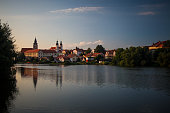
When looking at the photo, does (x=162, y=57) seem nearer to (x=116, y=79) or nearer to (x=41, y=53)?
(x=116, y=79)

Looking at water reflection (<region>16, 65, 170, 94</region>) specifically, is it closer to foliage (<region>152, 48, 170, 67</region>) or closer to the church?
foliage (<region>152, 48, 170, 67</region>)

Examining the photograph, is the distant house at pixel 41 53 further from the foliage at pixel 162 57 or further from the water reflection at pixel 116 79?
the water reflection at pixel 116 79

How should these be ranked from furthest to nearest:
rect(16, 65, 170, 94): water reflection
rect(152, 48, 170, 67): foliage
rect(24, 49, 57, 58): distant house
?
rect(24, 49, 57, 58): distant house → rect(152, 48, 170, 67): foliage → rect(16, 65, 170, 94): water reflection

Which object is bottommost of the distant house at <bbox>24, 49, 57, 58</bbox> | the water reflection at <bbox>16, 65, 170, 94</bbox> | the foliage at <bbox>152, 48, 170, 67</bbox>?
the water reflection at <bbox>16, 65, 170, 94</bbox>

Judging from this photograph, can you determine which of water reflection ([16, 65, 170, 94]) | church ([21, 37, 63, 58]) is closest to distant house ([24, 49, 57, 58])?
church ([21, 37, 63, 58])

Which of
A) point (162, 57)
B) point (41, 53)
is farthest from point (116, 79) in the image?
point (41, 53)

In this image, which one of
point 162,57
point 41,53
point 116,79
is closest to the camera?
point 116,79

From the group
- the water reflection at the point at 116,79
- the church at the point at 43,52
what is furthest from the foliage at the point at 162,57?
the church at the point at 43,52

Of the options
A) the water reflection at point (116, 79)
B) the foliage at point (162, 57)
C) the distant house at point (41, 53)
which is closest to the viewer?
the water reflection at point (116, 79)

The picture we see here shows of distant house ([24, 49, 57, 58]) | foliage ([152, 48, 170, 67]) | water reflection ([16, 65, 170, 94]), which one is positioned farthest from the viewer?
distant house ([24, 49, 57, 58])

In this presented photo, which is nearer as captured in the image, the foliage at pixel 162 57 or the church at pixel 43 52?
the foliage at pixel 162 57

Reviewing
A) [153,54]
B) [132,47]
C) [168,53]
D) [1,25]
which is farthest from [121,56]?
[1,25]

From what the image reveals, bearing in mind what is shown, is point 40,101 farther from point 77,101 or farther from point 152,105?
point 152,105

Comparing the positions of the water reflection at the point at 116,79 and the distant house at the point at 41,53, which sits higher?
the distant house at the point at 41,53
